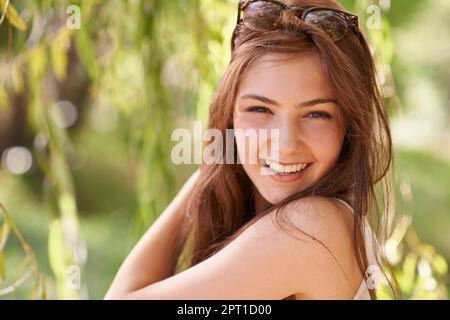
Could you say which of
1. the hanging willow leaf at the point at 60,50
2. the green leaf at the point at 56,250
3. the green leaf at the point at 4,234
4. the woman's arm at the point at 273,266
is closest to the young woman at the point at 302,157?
the woman's arm at the point at 273,266

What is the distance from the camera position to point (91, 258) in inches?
158

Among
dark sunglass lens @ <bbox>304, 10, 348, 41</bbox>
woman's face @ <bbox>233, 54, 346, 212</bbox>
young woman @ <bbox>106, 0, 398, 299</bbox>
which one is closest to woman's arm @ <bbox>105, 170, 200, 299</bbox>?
young woman @ <bbox>106, 0, 398, 299</bbox>

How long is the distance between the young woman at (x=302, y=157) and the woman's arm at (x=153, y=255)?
17 millimetres

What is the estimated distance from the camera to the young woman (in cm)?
96

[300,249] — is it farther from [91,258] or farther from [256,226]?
[91,258]

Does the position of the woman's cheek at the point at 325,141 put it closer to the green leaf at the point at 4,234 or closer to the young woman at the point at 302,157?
the young woman at the point at 302,157

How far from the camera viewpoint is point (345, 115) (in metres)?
1.05

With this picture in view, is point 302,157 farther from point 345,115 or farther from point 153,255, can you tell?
point 153,255

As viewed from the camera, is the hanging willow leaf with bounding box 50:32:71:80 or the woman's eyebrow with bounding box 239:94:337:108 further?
the hanging willow leaf with bounding box 50:32:71:80

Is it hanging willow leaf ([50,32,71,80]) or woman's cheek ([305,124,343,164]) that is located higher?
hanging willow leaf ([50,32,71,80])

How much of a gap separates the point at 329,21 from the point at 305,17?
32 mm

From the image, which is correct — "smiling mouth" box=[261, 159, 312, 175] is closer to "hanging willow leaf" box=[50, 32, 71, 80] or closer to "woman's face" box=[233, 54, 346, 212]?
"woman's face" box=[233, 54, 346, 212]

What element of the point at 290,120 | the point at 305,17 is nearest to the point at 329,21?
the point at 305,17
